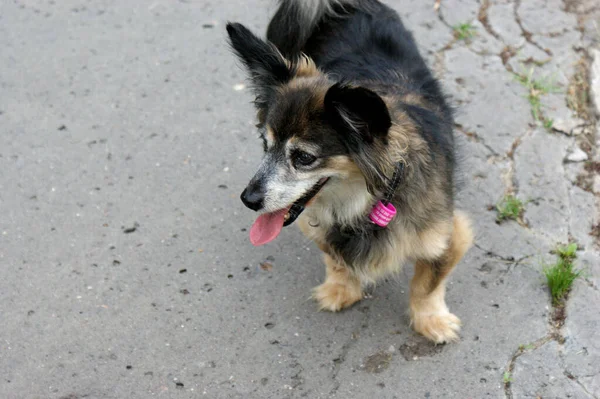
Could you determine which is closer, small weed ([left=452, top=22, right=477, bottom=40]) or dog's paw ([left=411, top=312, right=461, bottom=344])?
dog's paw ([left=411, top=312, right=461, bottom=344])

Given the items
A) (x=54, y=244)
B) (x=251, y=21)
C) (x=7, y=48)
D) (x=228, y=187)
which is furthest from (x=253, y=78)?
(x=7, y=48)

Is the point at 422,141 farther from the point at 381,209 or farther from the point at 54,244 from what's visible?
the point at 54,244

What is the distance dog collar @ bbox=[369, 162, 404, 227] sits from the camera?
8.25ft

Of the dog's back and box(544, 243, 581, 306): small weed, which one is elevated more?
the dog's back

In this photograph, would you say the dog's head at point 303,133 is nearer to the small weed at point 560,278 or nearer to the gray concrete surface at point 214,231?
the gray concrete surface at point 214,231

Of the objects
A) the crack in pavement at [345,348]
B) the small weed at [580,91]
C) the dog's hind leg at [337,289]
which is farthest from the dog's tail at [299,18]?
the small weed at [580,91]

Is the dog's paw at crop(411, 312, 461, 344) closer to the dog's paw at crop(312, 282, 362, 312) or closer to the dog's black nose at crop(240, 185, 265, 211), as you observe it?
the dog's paw at crop(312, 282, 362, 312)

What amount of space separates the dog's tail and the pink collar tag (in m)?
1.28

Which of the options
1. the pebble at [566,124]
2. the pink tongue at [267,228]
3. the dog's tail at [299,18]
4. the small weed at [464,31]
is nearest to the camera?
the pink tongue at [267,228]

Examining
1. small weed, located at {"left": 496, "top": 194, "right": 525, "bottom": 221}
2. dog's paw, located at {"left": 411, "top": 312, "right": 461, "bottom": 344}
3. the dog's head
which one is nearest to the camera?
the dog's head

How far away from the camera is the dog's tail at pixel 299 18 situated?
3.40 metres

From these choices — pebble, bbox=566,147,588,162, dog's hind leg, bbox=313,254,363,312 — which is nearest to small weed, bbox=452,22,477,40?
pebble, bbox=566,147,588,162

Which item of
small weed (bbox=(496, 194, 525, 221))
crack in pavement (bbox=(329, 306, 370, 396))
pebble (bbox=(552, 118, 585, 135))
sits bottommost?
crack in pavement (bbox=(329, 306, 370, 396))

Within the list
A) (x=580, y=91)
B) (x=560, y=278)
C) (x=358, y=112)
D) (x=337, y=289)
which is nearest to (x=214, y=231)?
(x=337, y=289)
